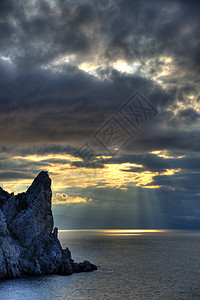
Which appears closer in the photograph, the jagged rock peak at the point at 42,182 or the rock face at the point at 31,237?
the rock face at the point at 31,237

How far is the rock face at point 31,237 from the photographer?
88.9 metres

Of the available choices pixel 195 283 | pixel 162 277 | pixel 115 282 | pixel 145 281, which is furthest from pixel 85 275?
pixel 195 283

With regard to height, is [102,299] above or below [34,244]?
below

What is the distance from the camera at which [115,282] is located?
295ft

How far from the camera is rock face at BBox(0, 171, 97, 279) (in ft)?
292

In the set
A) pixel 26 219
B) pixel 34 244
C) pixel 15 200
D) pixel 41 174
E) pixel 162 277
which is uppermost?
pixel 41 174

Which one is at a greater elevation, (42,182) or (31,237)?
(42,182)

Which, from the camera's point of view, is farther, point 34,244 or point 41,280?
point 34,244

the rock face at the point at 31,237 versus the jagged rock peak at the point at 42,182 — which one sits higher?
the jagged rock peak at the point at 42,182

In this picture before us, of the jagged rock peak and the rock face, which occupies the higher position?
the jagged rock peak

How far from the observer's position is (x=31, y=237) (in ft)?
327

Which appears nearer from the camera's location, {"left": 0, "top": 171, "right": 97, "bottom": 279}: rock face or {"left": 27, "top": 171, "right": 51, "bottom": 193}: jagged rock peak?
{"left": 0, "top": 171, "right": 97, "bottom": 279}: rock face

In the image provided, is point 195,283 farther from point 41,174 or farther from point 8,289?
point 41,174

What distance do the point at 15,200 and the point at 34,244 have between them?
19966mm
